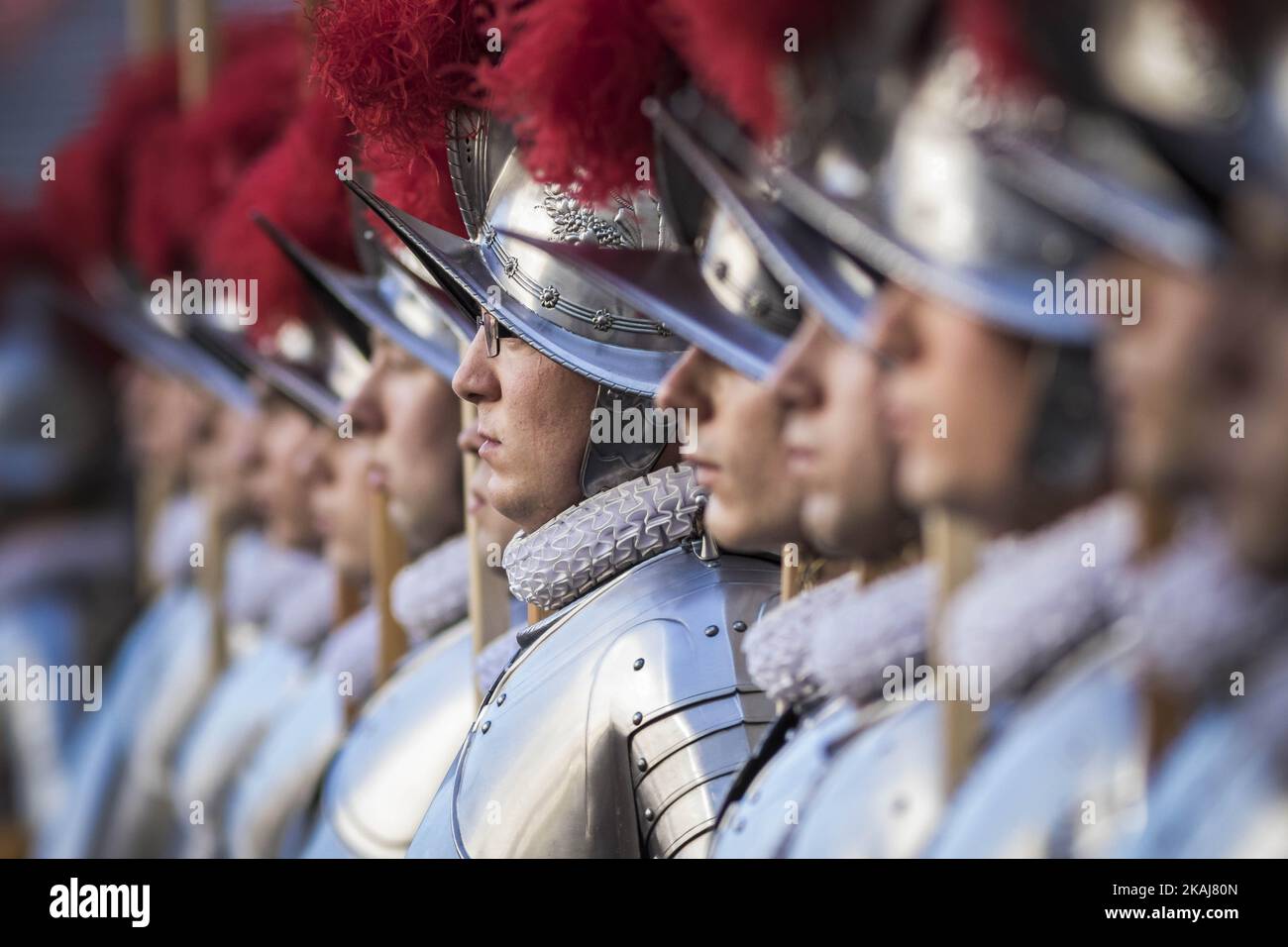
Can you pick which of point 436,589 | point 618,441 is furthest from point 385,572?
point 618,441

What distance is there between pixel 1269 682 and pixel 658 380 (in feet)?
3.70

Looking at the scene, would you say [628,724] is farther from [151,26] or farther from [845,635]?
[151,26]

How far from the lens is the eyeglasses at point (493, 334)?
8.66ft

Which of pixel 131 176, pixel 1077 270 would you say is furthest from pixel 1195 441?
pixel 131 176

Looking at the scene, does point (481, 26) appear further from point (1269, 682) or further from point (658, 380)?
point (1269, 682)

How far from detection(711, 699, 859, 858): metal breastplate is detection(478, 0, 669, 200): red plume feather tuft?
71 centimetres

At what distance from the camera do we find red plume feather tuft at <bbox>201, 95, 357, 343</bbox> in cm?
362

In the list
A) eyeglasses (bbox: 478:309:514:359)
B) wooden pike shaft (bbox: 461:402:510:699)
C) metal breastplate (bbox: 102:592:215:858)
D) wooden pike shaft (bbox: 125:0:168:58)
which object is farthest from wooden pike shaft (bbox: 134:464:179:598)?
eyeglasses (bbox: 478:309:514:359)

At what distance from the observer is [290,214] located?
371 cm

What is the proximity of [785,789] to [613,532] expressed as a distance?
55cm

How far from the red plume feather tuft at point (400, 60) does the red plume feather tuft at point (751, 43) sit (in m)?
0.72

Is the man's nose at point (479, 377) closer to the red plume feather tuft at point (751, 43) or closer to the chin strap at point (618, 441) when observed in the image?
the chin strap at point (618, 441)

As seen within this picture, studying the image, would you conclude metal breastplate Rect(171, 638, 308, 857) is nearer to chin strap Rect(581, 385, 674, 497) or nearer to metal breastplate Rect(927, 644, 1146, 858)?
chin strap Rect(581, 385, 674, 497)

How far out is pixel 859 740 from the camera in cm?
199
